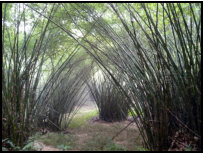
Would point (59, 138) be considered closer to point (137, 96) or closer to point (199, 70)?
point (137, 96)

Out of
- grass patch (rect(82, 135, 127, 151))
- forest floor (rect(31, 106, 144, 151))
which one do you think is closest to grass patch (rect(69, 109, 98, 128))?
forest floor (rect(31, 106, 144, 151))

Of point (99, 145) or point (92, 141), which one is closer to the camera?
point (99, 145)

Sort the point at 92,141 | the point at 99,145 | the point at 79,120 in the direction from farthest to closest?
the point at 79,120 → the point at 92,141 → the point at 99,145

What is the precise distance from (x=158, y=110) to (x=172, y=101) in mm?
124

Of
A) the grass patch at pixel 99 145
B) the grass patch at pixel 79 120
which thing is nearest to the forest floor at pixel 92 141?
the grass patch at pixel 99 145

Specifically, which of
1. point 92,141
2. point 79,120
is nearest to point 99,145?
point 92,141

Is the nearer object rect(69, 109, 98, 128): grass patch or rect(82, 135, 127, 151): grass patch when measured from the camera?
rect(82, 135, 127, 151): grass patch

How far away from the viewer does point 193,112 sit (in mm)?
1180

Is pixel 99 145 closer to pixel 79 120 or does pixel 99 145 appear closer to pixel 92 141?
pixel 92 141

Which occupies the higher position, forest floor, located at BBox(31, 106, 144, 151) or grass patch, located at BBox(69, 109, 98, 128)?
grass patch, located at BBox(69, 109, 98, 128)

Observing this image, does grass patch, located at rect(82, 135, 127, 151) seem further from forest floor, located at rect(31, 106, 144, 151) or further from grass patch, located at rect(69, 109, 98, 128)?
grass patch, located at rect(69, 109, 98, 128)

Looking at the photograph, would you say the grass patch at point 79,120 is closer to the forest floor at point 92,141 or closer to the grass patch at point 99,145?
the forest floor at point 92,141

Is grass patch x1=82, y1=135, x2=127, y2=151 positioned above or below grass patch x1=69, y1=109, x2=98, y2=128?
below

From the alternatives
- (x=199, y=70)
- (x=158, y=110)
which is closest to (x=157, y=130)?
(x=158, y=110)
